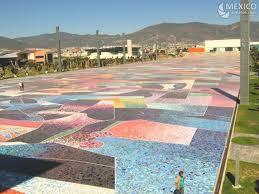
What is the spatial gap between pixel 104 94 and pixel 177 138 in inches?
769

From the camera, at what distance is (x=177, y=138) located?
74.8 feet

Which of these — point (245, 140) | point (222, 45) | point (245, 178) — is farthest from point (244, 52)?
point (222, 45)

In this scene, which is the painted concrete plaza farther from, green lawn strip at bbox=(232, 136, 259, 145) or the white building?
the white building

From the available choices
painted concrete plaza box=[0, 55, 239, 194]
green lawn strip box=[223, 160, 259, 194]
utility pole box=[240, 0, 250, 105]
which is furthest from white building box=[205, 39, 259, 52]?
green lawn strip box=[223, 160, 259, 194]

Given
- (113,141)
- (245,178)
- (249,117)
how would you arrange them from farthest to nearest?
1. (249,117)
2. (113,141)
3. (245,178)

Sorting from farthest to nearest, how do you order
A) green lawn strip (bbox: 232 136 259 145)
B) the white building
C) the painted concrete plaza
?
1. the white building
2. green lawn strip (bbox: 232 136 259 145)
3. the painted concrete plaza

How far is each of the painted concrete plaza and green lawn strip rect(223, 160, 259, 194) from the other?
67cm

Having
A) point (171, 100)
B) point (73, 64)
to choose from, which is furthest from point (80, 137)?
point (73, 64)

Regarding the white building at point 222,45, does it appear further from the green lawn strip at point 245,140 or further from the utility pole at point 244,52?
the green lawn strip at point 245,140

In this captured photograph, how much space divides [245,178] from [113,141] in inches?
332

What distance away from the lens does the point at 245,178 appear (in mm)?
16891

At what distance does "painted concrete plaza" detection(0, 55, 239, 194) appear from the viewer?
16328mm

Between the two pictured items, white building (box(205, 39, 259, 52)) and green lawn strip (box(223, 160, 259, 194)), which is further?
white building (box(205, 39, 259, 52))

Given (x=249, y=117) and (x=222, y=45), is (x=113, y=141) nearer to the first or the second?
(x=249, y=117)
